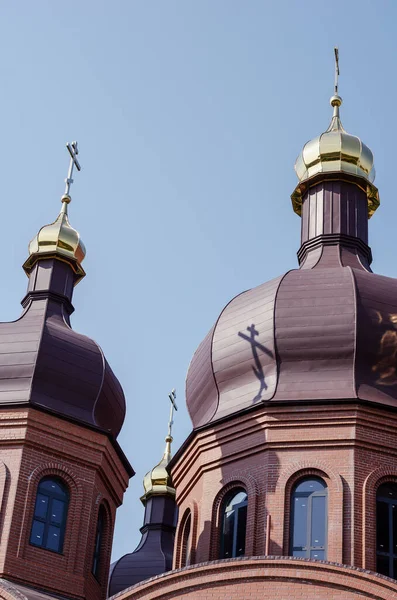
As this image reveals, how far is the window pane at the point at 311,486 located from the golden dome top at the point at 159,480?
975cm

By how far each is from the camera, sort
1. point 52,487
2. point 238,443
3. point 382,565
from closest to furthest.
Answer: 1. point 382,565
2. point 238,443
3. point 52,487

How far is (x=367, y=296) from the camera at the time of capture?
2225 centimetres

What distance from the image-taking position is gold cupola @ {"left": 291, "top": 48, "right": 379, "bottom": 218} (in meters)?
25.7

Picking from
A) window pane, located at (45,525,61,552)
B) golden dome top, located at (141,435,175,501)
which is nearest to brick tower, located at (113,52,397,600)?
window pane, located at (45,525,61,552)

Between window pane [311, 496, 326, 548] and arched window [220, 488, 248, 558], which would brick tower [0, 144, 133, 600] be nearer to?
arched window [220, 488, 248, 558]

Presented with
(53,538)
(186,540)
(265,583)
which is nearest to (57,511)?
(53,538)

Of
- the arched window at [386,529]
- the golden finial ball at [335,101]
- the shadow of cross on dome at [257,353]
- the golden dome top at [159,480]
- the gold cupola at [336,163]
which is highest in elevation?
the golden finial ball at [335,101]

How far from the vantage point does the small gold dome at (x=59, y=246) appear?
2616 cm

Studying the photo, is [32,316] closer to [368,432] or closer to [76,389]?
[76,389]

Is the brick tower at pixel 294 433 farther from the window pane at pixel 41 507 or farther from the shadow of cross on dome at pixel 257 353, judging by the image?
the window pane at pixel 41 507

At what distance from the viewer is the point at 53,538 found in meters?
22.1

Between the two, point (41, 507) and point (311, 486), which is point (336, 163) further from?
point (41, 507)

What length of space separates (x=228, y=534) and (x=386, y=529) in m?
2.25

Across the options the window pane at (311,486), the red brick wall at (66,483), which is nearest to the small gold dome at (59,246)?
the red brick wall at (66,483)
